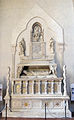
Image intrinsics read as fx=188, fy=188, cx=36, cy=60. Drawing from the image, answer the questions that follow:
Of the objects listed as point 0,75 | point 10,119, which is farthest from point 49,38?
point 10,119

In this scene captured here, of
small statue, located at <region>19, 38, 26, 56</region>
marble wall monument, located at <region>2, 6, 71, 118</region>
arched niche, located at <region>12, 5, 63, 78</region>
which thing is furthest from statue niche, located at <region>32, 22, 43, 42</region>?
small statue, located at <region>19, 38, 26, 56</region>

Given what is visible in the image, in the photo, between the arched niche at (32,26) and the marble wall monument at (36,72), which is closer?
the marble wall monument at (36,72)

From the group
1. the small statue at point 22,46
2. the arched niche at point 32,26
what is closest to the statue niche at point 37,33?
the arched niche at point 32,26

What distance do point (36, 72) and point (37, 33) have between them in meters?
1.96

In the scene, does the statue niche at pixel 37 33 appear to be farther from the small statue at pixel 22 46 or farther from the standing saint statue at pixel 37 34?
the small statue at pixel 22 46

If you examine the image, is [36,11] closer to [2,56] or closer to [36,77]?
[2,56]

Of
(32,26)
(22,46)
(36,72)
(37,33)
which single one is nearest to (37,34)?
(37,33)

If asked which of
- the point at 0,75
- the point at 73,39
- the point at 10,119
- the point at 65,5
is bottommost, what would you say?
the point at 10,119

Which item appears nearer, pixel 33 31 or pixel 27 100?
pixel 27 100

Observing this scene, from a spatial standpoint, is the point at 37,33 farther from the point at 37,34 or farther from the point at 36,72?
the point at 36,72

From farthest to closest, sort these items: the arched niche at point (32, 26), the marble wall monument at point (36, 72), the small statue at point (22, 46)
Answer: the arched niche at point (32, 26) → the small statue at point (22, 46) → the marble wall monument at point (36, 72)

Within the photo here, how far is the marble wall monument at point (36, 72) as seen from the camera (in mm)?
7414

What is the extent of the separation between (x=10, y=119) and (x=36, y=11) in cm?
529

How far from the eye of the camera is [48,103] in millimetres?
7461
